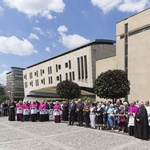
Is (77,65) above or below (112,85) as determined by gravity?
above

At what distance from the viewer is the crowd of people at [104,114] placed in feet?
42.4

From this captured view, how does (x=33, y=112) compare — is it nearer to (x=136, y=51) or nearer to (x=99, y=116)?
(x=99, y=116)

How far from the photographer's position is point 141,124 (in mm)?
12836

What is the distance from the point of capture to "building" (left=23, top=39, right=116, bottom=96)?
57.5 metres

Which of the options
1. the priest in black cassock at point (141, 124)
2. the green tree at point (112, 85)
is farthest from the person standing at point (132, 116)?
the green tree at point (112, 85)

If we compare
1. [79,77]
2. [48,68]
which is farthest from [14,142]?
[48,68]

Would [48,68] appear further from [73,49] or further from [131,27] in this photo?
[131,27]

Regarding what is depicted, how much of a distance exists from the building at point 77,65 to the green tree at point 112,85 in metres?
32.6

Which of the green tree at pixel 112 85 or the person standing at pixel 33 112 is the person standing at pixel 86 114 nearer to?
the person standing at pixel 33 112

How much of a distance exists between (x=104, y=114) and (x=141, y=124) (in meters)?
4.11

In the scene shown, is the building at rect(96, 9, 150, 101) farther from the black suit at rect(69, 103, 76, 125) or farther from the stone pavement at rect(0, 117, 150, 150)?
the stone pavement at rect(0, 117, 150, 150)

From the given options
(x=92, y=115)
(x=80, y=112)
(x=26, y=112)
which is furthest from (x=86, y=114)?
(x=26, y=112)

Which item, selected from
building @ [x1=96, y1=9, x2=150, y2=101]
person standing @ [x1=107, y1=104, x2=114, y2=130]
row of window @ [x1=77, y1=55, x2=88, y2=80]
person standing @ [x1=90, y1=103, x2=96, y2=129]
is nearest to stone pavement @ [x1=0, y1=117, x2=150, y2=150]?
person standing @ [x1=107, y1=104, x2=114, y2=130]

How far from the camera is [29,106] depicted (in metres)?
22.9
